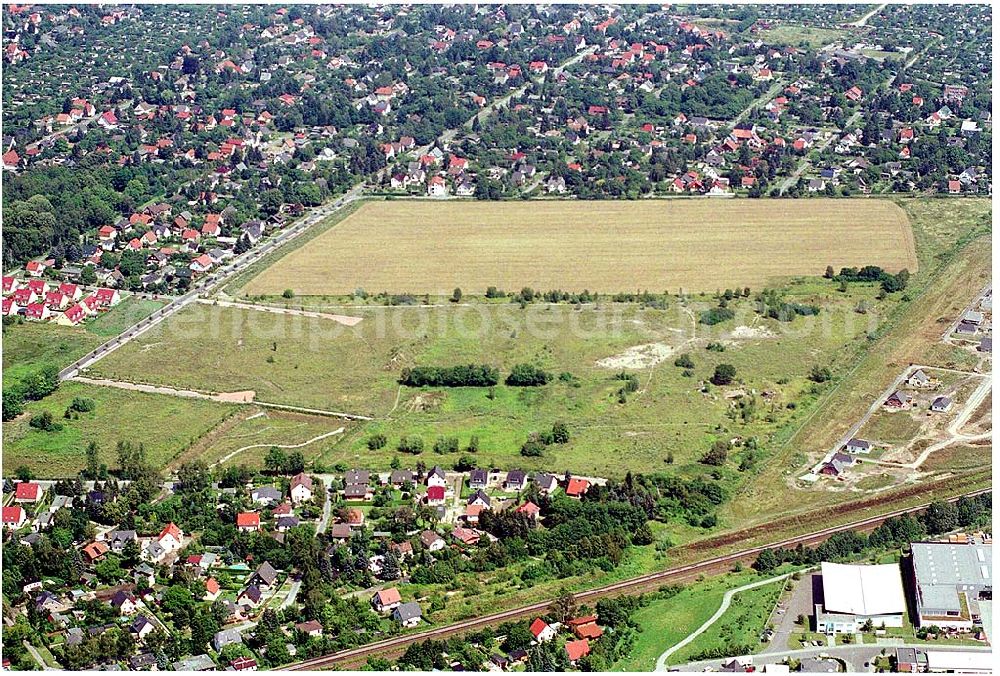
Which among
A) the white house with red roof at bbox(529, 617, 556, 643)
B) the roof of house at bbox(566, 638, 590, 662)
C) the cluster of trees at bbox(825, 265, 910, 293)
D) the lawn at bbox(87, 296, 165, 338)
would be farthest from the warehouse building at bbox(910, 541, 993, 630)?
the lawn at bbox(87, 296, 165, 338)

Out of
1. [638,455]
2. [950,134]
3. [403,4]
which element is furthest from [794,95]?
[638,455]

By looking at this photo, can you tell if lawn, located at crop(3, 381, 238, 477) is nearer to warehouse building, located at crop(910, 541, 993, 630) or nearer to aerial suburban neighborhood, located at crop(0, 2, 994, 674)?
aerial suburban neighborhood, located at crop(0, 2, 994, 674)

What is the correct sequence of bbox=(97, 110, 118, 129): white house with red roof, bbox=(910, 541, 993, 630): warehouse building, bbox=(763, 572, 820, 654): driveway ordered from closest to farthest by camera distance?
bbox=(763, 572, 820, 654): driveway < bbox=(910, 541, 993, 630): warehouse building < bbox=(97, 110, 118, 129): white house with red roof

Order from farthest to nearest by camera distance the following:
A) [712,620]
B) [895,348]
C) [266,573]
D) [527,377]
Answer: [895,348] < [527,377] < [266,573] < [712,620]

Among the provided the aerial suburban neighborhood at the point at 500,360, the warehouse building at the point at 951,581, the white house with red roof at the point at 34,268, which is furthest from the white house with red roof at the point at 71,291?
the warehouse building at the point at 951,581

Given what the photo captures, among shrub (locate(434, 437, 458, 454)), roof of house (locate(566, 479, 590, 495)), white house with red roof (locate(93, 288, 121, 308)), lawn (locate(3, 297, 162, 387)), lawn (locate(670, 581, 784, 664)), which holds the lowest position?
lawn (locate(670, 581, 784, 664))

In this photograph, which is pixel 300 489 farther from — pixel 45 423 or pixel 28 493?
pixel 45 423

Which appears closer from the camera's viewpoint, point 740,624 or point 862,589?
point 740,624

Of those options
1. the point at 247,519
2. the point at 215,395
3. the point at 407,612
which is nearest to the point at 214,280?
the point at 215,395
